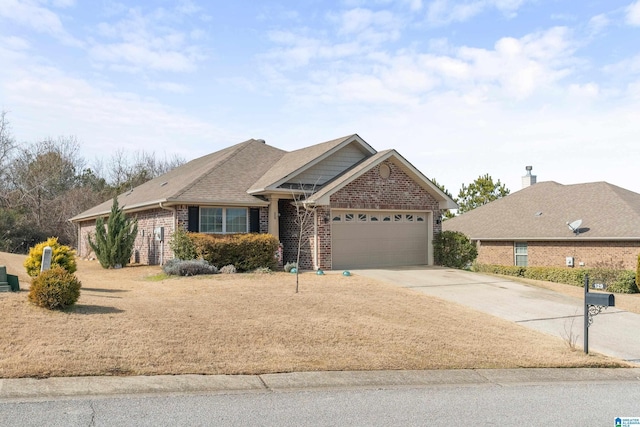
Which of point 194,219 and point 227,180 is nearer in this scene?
point 194,219

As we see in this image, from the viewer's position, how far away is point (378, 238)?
71.6 feet

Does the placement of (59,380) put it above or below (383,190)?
below

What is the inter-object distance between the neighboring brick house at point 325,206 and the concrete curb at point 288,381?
1173 cm

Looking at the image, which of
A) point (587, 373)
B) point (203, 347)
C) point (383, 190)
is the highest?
point (383, 190)

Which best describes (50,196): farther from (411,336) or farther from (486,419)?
(486,419)

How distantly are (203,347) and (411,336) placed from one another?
3.98m

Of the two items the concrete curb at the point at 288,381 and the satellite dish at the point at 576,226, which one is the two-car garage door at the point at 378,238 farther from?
the concrete curb at the point at 288,381

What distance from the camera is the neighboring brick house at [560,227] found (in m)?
24.8

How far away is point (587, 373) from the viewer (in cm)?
916

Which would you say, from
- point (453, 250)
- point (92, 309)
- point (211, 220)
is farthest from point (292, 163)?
point (92, 309)

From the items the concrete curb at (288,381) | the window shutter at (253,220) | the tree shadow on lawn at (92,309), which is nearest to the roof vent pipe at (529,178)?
the window shutter at (253,220)

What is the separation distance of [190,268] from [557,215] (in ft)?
66.0

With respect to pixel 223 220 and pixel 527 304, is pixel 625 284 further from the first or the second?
pixel 223 220

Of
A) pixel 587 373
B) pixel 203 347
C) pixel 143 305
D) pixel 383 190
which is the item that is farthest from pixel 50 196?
pixel 587 373
